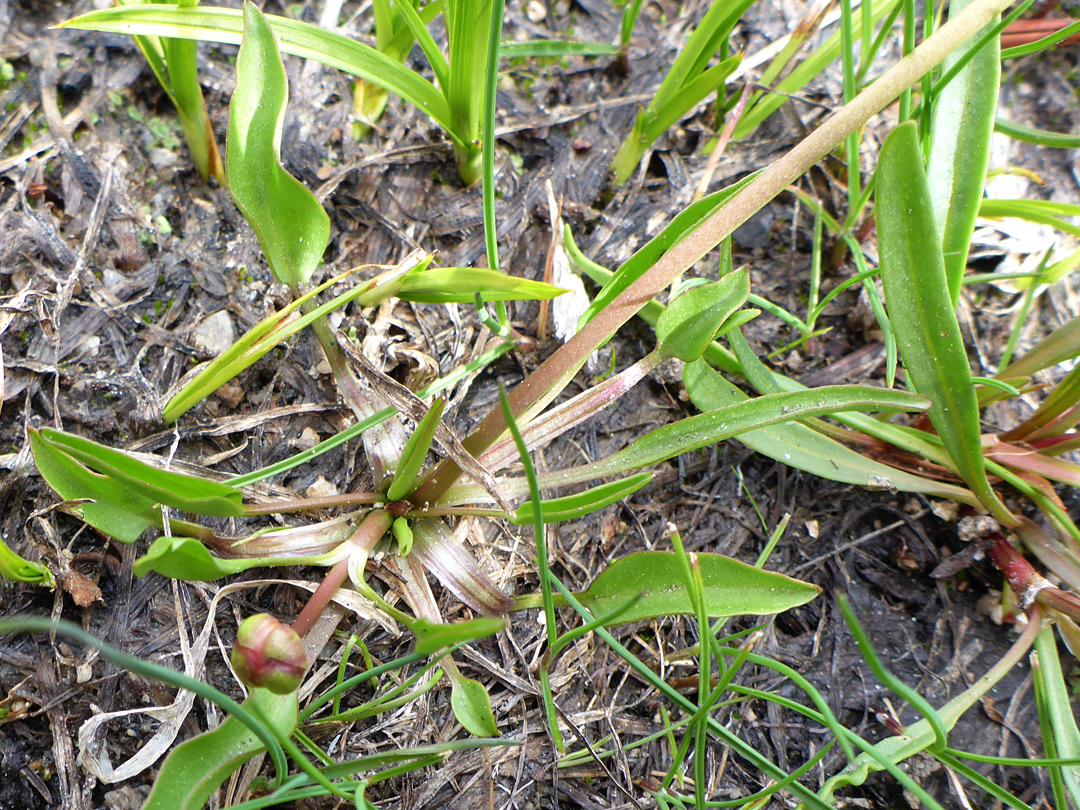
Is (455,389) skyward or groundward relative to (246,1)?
groundward

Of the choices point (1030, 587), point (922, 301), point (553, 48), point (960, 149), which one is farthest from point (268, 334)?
point (1030, 587)

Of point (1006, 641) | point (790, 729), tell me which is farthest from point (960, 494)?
point (790, 729)

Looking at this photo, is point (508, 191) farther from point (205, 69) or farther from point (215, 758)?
point (215, 758)

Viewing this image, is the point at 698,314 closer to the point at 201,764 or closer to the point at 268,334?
the point at 268,334

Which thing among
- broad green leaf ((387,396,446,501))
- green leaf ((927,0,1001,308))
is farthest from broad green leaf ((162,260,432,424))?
green leaf ((927,0,1001,308))

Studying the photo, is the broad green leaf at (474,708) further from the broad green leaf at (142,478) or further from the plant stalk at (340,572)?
the broad green leaf at (142,478)

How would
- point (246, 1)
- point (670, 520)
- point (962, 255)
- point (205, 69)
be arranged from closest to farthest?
point (246, 1)
point (962, 255)
point (670, 520)
point (205, 69)

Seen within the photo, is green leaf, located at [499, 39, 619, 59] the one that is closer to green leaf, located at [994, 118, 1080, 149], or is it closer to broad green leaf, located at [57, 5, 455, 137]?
broad green leaf, located at [57, 5, 455, 137]
